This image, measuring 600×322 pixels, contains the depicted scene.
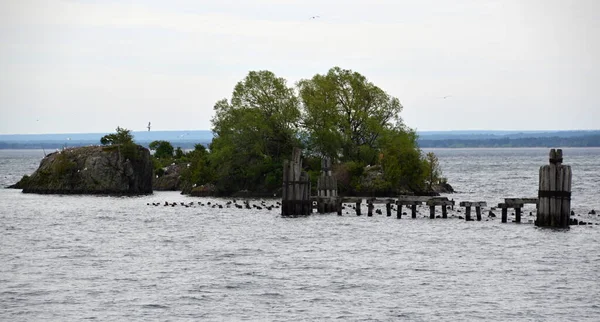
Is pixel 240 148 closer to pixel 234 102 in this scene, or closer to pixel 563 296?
pixel 234 102

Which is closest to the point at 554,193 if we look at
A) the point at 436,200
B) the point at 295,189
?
the point at 436,200

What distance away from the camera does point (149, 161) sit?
108000mm

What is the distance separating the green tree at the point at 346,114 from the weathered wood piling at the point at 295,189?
30.6 metres

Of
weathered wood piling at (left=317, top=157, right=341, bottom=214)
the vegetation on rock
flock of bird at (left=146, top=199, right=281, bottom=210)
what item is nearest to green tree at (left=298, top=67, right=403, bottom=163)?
the vegetation on rock

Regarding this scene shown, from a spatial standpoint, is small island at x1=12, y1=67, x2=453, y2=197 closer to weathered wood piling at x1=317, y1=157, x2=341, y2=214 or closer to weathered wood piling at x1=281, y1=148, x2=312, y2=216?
weathered wood piling at x1=317, y1=157, x2=341, y2=214

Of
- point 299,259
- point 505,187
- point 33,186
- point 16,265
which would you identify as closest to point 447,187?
point 505,187

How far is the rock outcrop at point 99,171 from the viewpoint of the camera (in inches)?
4119

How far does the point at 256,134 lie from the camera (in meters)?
99.5

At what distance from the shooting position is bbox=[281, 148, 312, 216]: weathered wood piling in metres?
66.6

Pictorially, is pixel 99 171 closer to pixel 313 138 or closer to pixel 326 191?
pixel 313 138

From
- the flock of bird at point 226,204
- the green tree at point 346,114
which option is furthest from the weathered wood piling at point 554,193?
the green tree at point 346,114

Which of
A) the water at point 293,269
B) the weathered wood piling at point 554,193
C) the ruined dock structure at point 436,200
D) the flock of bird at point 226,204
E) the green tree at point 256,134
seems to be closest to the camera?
the water at point 293,269

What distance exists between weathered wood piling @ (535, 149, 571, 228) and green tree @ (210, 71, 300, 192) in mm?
43390

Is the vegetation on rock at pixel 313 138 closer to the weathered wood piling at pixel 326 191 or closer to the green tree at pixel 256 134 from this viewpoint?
the green tree at pixel 256 134
